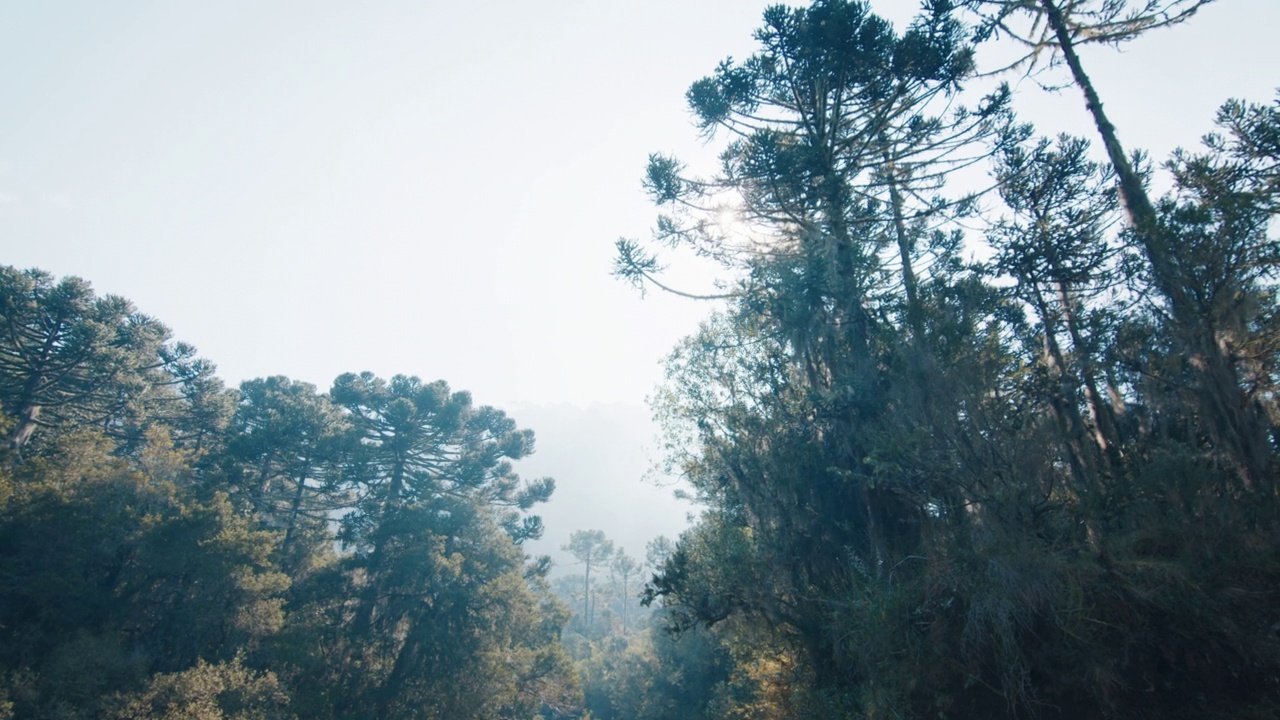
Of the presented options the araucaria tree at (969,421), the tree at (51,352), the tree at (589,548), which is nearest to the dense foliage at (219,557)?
the tree at (51,352)

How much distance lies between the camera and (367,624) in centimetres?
2366

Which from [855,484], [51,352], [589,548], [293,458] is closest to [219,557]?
[293,458]

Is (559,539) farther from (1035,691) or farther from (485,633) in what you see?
(1035,691)

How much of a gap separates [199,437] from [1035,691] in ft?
129

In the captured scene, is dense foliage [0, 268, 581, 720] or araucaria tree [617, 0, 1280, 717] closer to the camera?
araucaria tree [617, 0, 1280, 717]

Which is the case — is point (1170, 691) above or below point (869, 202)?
below

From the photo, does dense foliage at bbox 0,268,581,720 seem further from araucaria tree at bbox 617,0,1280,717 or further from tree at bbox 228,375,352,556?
araucaria tree at bbox 617,0,1280,717

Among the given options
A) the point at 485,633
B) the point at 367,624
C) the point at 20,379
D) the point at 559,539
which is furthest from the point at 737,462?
the point at 559,539

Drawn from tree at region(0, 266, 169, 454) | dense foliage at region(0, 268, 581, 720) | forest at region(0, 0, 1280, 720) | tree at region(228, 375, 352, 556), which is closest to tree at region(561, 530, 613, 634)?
dense foliage at region(0, 268, 581, 720)

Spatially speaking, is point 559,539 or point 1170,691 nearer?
point 1170,691

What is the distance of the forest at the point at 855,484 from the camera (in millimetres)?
6551

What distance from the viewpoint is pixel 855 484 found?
10.2 meters

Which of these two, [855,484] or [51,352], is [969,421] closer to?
[855,484]

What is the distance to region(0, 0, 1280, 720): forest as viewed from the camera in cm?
655
